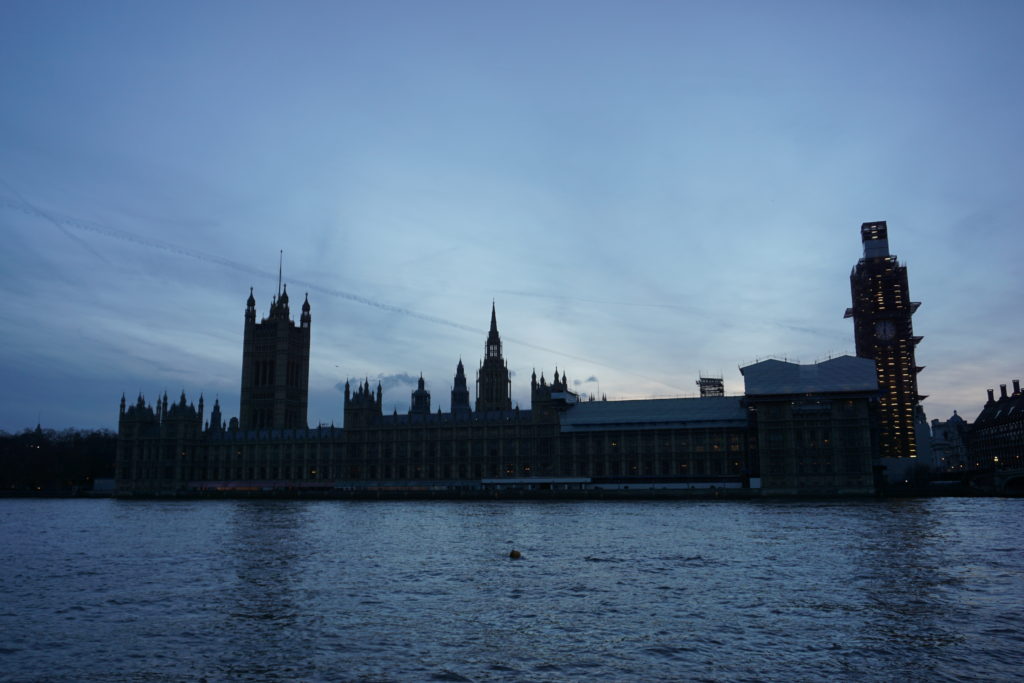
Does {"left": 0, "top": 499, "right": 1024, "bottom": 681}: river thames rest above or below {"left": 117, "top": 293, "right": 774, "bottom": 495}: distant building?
below

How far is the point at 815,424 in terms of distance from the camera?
15412cm

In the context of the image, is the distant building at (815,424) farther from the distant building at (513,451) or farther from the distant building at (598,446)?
the distant building at (513,451)

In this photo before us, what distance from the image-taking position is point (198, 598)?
39.5 m

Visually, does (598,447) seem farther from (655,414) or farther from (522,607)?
(522,607)

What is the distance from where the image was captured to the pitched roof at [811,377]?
154125 mm

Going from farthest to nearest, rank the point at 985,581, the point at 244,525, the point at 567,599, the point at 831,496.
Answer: the point at 831,496 < the point at 244,525 < the point at 985,581 < the point at 567,599

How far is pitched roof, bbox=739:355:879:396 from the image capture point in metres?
154

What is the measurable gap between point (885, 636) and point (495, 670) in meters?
14.8

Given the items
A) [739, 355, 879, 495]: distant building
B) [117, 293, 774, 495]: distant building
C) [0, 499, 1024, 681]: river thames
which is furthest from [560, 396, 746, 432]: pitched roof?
[0, 499, 1024, 681]: river thames

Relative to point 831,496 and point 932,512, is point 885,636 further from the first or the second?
point 831,496

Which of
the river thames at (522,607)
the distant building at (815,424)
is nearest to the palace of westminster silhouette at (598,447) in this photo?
the distant building at (815,424)

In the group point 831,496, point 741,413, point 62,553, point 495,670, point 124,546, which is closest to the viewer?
point 495,670

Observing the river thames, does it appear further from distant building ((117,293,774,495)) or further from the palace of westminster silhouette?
distant building ((117,293,774,495))

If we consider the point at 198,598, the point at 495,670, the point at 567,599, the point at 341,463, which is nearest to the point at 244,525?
the point at 198,598
